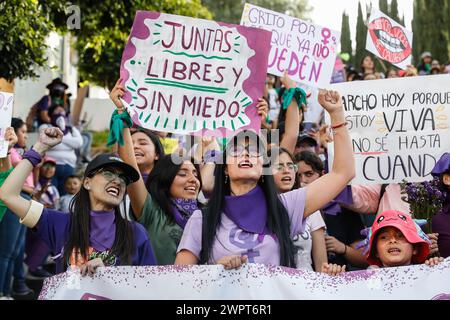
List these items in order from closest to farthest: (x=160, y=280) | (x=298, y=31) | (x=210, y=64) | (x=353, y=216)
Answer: (x=160, y=280)
(x=210, y=64)
(x=353, y=216)
(x=298, y=31)

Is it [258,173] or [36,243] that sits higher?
[258,173]

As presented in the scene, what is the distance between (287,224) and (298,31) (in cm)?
303

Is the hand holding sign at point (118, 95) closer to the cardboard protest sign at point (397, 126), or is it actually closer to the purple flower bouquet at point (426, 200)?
the cardboard protest sign at point (397, 126)

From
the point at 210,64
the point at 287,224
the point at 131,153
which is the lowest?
the point at 287,224

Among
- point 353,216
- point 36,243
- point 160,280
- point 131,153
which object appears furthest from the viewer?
point 36,243

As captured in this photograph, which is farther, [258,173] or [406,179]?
[406,179]

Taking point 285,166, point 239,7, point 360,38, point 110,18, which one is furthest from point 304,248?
point 239,7

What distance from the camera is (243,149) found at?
4.71 meters

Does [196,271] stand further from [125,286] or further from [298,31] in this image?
[298,31]

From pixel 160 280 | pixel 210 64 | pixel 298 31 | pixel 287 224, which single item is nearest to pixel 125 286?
Result: pixel 160 280

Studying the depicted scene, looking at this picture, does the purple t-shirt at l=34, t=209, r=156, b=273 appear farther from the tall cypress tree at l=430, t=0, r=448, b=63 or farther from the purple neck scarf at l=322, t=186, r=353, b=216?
the tall cypress tree at l=430, t=0, r=448, b=63

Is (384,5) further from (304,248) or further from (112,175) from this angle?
(112,175)

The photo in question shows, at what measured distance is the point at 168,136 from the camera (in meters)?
9.23

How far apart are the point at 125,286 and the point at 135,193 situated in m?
1.23
